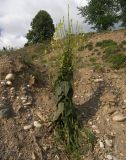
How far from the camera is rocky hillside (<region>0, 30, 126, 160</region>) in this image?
7254mm

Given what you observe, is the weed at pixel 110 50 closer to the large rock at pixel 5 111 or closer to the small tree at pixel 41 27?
the large rock at pixel 5 111

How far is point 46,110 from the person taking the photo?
8.23 m

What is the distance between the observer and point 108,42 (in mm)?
17812

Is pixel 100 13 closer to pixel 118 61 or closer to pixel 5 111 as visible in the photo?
pixel 118 61

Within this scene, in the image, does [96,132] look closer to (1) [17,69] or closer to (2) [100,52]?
(1) [17,69]

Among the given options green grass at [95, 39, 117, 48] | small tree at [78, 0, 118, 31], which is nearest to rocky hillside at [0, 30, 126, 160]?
green grass at [95, 39, 117, 48]

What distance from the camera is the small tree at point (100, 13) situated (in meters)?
30.9

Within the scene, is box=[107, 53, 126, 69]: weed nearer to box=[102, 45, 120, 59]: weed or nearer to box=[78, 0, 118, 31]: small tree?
box=[102, 45, 120, 59]: weed

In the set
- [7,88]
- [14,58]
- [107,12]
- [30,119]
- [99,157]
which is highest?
[107,12]

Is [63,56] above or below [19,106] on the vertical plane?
above

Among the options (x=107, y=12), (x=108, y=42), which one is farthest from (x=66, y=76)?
(x=107, y=12)

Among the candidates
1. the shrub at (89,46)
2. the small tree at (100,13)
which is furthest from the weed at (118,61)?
the small tree at (100,13)

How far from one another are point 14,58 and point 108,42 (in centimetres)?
895

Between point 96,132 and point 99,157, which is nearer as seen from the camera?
point 99,157
